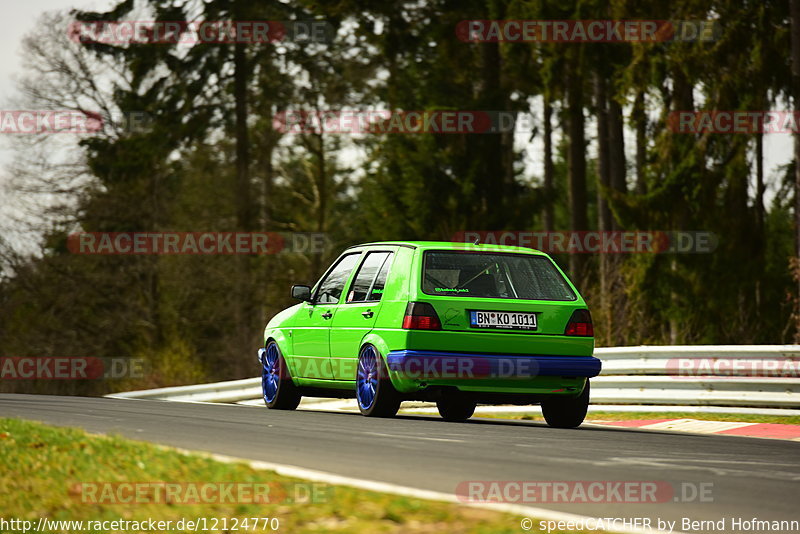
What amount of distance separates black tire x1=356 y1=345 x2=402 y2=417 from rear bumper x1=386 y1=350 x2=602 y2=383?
0.22m

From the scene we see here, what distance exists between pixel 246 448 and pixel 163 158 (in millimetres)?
34559

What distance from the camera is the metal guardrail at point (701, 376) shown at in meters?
13.7

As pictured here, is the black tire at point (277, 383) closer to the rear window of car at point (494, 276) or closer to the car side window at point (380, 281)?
the car side window at point (380, 281)

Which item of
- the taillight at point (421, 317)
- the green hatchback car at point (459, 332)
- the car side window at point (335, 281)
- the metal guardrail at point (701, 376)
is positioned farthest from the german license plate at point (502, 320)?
the metal guardrail at point (701, 376)

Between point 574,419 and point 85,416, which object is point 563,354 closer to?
point 574,419

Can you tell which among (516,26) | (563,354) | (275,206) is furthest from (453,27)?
(563,354)

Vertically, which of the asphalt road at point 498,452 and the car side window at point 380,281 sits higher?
the car side window at point 380,281

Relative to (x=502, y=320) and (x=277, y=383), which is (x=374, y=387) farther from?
(x=277, y=383)

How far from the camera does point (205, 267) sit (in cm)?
4003

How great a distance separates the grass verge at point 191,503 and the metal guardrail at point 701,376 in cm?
761

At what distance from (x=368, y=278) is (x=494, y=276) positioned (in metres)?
1.29

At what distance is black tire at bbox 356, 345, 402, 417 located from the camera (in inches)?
470

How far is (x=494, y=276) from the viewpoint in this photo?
12336 mm

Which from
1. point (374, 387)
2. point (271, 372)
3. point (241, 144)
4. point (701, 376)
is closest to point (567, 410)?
point (374, 387)
